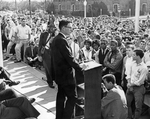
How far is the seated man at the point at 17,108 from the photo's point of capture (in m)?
4.92

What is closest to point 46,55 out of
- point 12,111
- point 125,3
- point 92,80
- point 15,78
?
point 15,78

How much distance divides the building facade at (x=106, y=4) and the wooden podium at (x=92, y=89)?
209 feet

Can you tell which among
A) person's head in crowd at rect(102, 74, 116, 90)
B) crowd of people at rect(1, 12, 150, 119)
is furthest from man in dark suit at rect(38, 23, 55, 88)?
person's head in crowd at rect(102, 74, 116, 90)

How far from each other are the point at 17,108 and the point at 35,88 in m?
2.44

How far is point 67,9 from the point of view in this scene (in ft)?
253

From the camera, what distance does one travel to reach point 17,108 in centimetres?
504

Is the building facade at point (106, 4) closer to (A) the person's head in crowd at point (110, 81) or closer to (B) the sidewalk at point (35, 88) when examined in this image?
(B) the sidewalk at point (35, 88)

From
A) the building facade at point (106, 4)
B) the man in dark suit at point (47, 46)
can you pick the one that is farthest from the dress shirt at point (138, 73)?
the building facade at point (106, 4)

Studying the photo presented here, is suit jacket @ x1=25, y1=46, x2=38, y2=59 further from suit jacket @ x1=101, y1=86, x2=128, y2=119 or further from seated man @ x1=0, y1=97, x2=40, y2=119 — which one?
suit jacket @ x1=101, y1=86, x2=128, y2=119

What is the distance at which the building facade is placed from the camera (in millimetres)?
68000

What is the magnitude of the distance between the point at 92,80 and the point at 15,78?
5.04 m

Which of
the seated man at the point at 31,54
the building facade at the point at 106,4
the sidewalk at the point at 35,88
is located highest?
the building facade at the point at 106,4

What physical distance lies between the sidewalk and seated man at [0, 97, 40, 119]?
1.76 feet

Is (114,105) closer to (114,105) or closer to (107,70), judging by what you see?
(114,105)
